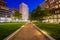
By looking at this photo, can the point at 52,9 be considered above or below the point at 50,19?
above

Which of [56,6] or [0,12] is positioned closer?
[56,6]

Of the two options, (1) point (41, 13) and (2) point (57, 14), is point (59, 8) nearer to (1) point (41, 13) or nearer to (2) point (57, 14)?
(2) point (57, 14)

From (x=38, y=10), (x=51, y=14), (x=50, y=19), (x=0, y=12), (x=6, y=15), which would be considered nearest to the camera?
(x=38, y=10)

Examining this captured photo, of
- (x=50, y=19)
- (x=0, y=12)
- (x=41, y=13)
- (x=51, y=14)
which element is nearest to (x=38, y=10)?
(x=41, y=13)

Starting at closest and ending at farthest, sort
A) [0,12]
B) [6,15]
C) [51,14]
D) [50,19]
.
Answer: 1. [51,14]
2. [50,19]
3. [0,12]
4. [6,15]

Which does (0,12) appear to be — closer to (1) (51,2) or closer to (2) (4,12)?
(2) (4,12)

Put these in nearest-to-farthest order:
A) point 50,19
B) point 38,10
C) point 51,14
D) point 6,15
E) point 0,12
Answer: point 38,10, point 51,14, point 50,19, point 0,12, point 6,15

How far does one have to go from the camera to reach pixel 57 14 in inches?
3553

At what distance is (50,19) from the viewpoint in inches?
3819

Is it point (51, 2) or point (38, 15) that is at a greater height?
point (51, 2)

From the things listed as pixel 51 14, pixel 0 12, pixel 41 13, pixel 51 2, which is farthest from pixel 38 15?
pixel 0 12

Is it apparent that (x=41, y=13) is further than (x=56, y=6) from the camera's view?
No

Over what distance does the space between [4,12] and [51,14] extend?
218 feet

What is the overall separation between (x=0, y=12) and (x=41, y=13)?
62.3 meters
